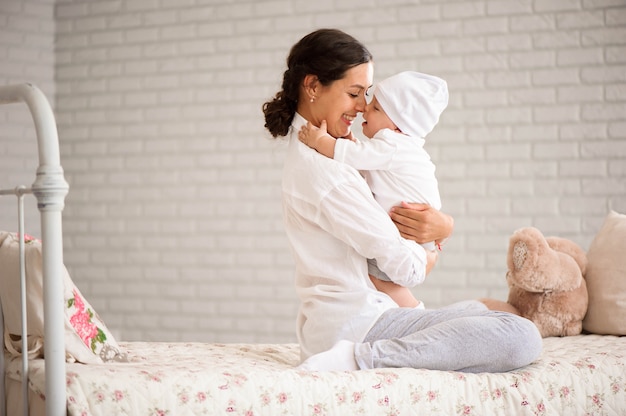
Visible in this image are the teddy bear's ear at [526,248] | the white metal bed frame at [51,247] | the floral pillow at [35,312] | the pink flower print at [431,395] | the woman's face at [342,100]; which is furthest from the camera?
the teddy bear's ear at [526,248]

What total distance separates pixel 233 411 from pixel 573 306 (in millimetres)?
1370

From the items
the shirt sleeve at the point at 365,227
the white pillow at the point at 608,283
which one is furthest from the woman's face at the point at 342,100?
the white pillow at the point at 608,283

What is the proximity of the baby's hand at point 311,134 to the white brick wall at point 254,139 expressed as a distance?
A: 1.73 metres

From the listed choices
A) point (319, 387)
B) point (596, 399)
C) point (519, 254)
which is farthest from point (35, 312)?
point (519, 254)

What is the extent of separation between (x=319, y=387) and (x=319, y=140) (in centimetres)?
65

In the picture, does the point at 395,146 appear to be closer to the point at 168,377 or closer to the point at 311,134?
the point at 311,134

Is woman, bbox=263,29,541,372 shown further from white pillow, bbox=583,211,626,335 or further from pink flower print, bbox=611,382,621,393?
white pillow, bbox=583,211,626,335

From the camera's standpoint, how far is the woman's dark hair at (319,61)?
2113 mm

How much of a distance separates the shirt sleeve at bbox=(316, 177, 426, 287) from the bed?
10.7 inches

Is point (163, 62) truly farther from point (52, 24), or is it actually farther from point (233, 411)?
point (233, 411)

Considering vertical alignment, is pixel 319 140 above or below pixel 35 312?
above

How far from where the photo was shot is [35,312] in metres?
1.72

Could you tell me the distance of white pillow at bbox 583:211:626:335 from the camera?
2.58 m

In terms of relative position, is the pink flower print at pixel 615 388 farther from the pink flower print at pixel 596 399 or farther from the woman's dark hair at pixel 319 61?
the woman's dark hair at pixel 319 61
